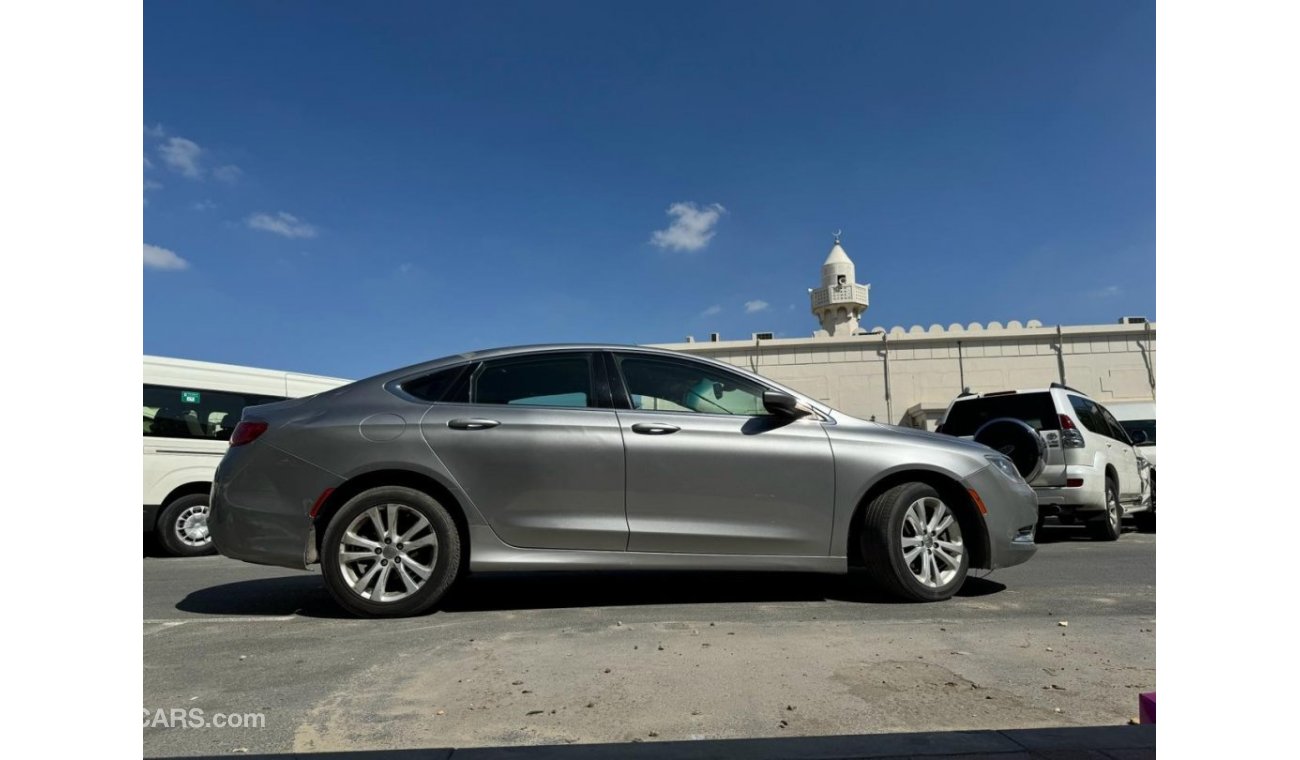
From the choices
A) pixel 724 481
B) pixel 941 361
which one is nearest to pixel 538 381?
pixel 724 481

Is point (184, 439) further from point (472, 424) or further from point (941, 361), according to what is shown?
point (941, 361)

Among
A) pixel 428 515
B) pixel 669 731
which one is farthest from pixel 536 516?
pixel 669 731

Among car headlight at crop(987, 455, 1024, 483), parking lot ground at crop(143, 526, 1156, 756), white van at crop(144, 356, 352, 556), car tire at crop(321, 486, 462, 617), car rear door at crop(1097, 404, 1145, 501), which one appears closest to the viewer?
parking lot ground at crop(143, 526, 1156, 756)

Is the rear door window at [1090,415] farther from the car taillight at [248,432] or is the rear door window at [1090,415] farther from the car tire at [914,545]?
the car taillight at [248,432]

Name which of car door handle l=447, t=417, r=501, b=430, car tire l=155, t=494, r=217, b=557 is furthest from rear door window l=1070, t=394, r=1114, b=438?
car tire l=155, t=494, r=217, b=557

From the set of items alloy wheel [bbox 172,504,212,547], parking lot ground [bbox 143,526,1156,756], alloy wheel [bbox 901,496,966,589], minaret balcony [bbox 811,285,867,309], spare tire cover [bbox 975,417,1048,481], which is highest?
minaret balcony [bbox 811,285,867,309]

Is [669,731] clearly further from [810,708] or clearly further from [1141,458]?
[1141,458]

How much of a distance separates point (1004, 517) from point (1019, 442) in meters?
3.22

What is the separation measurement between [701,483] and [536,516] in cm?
98

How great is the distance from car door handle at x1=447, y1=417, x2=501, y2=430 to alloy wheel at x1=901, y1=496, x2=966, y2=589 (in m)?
2.53

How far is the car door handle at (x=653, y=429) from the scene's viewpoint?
480cm

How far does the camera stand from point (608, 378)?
198 inches

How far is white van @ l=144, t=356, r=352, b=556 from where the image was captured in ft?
30.2

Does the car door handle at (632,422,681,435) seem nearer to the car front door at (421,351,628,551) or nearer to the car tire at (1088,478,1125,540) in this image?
the car front door at (421,351,628,551)
